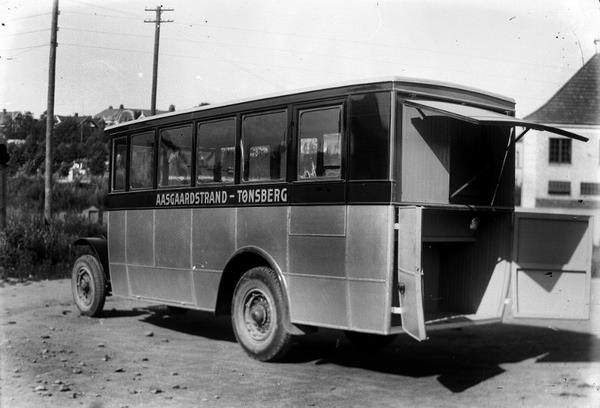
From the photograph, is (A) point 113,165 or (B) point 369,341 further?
(A) point 113,165

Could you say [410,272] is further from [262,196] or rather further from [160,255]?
[160,255]

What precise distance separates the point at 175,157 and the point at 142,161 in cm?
91

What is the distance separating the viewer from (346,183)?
6832 millimetres

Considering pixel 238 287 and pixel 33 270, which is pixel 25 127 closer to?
pixel 33 270

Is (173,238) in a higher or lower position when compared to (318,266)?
higher

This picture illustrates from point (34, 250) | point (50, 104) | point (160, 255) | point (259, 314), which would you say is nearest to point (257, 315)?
point (259, 314)

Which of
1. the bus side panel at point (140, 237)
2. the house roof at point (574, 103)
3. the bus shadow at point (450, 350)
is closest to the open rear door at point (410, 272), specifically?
the bus shadow at point (450, 350)

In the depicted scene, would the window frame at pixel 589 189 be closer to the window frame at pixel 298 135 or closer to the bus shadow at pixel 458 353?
the bus shadow at pixel 458 353

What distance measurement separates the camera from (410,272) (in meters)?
6.27

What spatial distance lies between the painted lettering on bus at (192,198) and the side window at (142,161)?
0.44 m

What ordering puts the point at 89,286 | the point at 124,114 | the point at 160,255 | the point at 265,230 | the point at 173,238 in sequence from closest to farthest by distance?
1. the point at 265,230
2. the point at 173,238
3. the point at 160,255
4. the point at 89,286
5. the point at 124,114

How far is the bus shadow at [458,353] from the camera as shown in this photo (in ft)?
24.4

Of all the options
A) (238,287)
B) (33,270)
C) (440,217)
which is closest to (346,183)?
(440,217)

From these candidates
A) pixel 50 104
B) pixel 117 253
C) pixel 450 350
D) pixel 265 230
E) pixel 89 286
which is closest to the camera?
pixel 265 230
